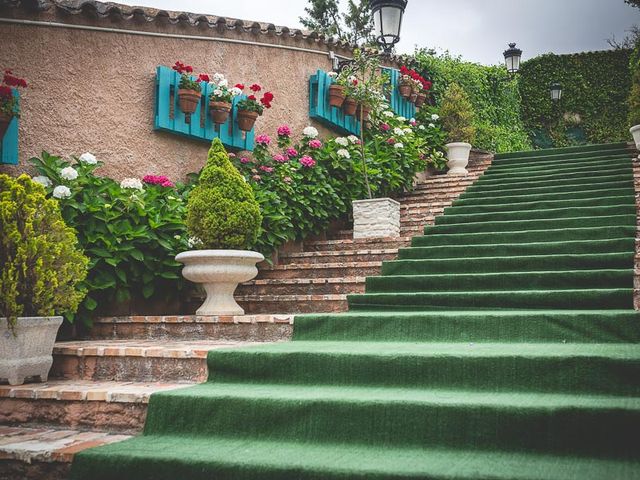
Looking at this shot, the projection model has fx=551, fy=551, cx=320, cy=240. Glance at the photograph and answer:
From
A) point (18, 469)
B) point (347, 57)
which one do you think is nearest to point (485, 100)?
point (347, 57)

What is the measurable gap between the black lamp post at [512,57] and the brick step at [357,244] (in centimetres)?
735

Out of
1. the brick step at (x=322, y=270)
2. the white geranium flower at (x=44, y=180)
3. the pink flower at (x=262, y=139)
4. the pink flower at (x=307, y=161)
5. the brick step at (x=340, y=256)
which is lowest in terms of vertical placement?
the brick step at (x=322, y=270)

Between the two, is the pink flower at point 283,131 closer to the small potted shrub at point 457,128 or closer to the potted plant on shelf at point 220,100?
the potted plant on shelf at point 220,100

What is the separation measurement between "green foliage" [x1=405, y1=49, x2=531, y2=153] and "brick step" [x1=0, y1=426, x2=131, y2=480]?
8.81 meters

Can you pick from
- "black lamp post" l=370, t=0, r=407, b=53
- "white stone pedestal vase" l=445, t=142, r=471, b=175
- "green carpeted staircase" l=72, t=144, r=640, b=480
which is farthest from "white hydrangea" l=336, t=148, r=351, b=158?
"green carpeted staircase" l=72, t=144, r=640, b=480

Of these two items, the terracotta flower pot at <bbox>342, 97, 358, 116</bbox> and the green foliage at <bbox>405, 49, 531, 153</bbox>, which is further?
the green foliage at <bbox>405, 49, 531, 153</bbox>

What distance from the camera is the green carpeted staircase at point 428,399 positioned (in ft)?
6.46

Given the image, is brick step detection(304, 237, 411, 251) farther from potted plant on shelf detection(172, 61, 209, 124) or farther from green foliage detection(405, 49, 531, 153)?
green foliage detection(405, 49, 531, 153)

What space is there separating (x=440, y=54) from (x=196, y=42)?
6.52 meters

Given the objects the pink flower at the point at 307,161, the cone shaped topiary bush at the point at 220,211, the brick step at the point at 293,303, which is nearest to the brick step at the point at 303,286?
the brick step at the point at 293,303

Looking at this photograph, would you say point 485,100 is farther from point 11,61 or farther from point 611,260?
point 11,61

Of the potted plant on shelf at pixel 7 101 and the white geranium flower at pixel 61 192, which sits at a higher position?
the potted plant on shelf at pixel 7 101

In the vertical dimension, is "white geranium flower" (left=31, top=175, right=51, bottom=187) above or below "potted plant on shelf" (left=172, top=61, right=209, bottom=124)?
below

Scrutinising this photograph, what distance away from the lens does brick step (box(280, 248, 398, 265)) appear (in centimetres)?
521
